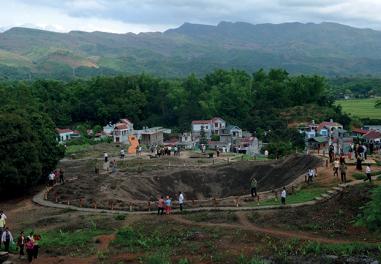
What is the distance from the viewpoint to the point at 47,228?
2856cm

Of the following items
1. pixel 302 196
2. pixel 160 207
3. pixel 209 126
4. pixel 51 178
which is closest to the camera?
pixel 160 207

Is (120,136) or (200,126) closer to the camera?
(120,136)

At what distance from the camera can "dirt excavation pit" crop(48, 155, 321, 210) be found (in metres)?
37.5

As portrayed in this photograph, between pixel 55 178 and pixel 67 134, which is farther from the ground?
pixel 55 178

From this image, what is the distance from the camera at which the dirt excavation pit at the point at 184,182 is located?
123 ft

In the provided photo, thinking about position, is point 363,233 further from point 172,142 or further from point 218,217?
point 172,142

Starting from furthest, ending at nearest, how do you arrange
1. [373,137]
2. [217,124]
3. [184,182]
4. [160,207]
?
[217,124]
[373,137]
[184,182]
[160,207]

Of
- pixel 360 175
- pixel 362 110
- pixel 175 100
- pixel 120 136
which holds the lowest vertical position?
pixel 120 136

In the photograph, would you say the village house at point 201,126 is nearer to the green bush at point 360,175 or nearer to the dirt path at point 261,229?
the green bush at point 360,175

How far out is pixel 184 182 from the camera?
43.7 meters

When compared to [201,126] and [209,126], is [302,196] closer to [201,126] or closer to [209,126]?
[209,126]

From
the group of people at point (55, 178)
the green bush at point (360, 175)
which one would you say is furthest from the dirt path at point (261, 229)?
the group of people at point (55, 178)

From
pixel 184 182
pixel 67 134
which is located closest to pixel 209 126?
pixel 67 134

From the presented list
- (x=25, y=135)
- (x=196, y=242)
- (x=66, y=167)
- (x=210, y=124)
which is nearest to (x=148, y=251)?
(x=196, y=242)
